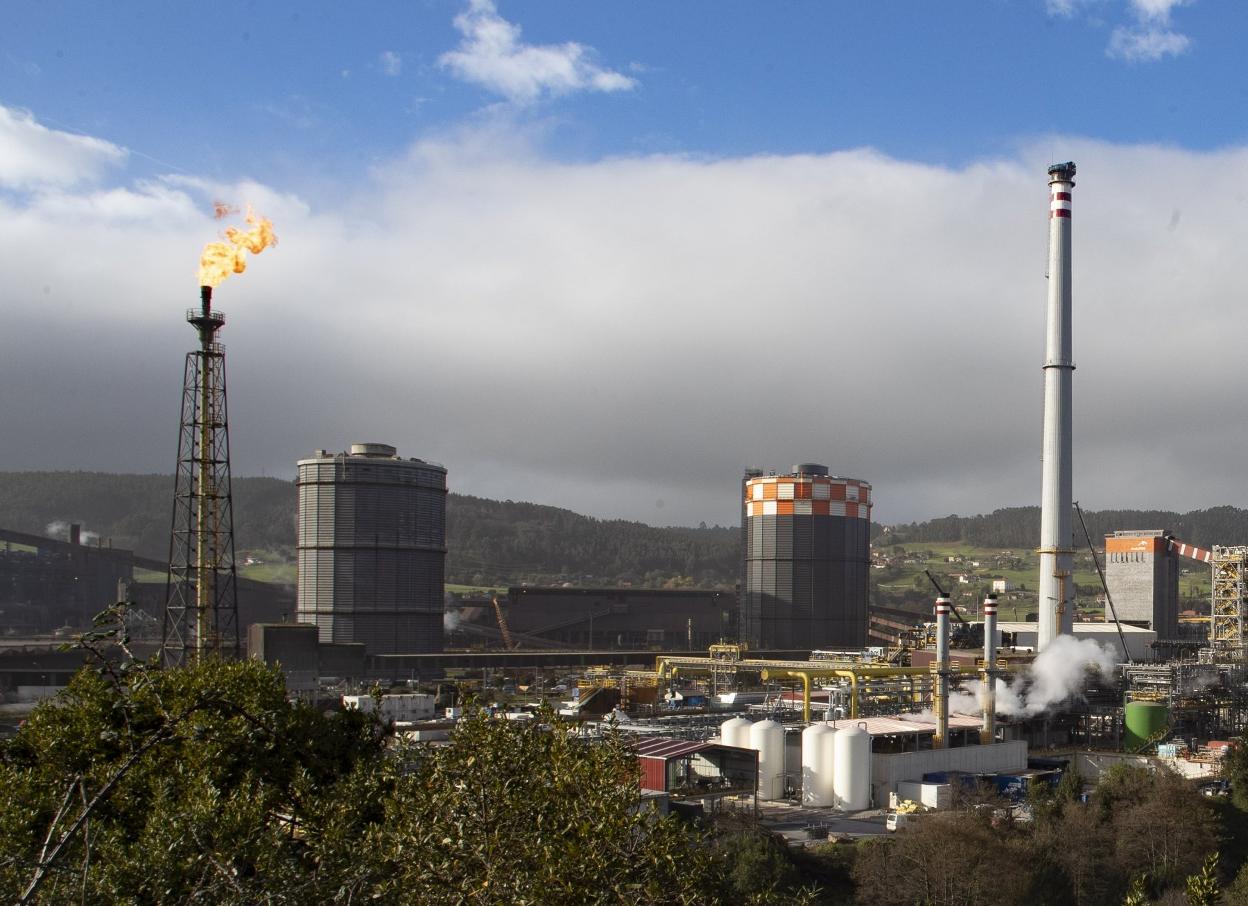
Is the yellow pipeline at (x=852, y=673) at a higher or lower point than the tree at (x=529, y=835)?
lower

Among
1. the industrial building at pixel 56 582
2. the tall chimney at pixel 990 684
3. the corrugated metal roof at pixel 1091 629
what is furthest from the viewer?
the industrial building at pixel 56 582

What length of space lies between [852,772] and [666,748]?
24.9ft

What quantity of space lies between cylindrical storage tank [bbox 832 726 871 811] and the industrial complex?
0.08m

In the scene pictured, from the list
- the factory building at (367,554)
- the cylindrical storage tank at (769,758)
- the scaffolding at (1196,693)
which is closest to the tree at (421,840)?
the cylindrical storage tank at (769,758)

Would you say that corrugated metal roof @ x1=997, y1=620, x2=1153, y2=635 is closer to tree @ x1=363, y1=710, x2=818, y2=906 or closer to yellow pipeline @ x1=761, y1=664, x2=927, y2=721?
yellow pipeline @ x1=761, y1=664, x2=927, y2=721

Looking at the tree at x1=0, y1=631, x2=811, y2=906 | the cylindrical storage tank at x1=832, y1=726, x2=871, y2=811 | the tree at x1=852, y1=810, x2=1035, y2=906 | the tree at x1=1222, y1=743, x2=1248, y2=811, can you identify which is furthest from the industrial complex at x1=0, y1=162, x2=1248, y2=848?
the tree at x1=0, y1=631, x2=811, y2=906

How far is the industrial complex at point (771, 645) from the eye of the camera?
4919cm

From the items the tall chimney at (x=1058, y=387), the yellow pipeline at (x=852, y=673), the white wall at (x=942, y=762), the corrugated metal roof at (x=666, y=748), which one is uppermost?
the tall chimney at (x=1058, y=387)

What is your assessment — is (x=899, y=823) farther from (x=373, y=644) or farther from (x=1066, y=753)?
(x=373, y=644)

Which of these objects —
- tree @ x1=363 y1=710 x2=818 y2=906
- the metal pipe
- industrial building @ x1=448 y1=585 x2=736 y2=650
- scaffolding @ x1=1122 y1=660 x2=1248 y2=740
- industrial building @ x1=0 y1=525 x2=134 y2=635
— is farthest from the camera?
industrial building @ x1=0 y1=525 x2=134 y2=635

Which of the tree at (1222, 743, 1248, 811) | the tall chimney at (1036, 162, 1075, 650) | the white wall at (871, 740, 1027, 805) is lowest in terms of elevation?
the white wall at (871, 740, 1027, 805)

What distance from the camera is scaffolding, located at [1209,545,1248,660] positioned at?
2960 inches

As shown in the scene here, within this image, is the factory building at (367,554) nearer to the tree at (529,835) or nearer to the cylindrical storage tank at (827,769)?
the cylindrical storage tank at (827,769)

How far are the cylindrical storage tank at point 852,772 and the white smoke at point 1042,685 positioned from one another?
51.9ft
